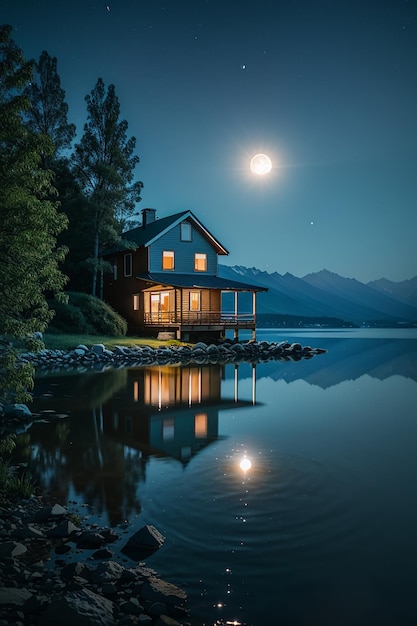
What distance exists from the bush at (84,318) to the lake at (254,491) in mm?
16820

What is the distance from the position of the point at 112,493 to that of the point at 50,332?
26514mm

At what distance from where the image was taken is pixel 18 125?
7234mm

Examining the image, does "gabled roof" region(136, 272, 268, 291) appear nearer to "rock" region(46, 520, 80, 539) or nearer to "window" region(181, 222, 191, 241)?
"window" region(181, 222, 191, 241)

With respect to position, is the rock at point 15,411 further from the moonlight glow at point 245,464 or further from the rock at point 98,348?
the rock at point 98,348

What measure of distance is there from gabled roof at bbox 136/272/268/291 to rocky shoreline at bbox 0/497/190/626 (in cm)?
2929

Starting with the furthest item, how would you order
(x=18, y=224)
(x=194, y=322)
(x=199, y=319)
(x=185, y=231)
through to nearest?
1. (x=185, y=231)
2. (x=199, y=319)
3. (x=194, y=322)
4. (x=18, y=224)

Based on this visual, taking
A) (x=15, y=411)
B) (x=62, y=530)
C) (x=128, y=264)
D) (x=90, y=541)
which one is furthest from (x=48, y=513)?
(x=128, y=264)

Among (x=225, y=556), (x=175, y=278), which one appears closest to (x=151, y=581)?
(x=225, y=556)

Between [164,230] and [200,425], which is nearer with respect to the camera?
[200,425]

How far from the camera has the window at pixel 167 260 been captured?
39.2 m

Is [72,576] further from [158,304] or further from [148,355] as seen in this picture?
[158,304]

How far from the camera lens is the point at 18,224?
7.07m

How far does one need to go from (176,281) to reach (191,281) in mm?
1342

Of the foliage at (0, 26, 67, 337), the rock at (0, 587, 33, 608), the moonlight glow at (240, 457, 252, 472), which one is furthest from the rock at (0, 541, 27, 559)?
the moonlight glow at (240, 457, 252, 472)
